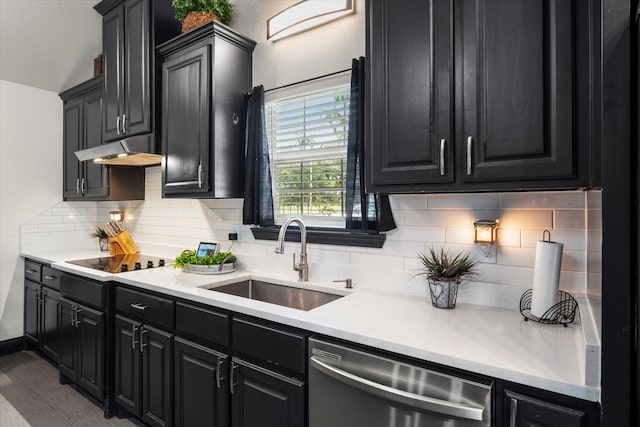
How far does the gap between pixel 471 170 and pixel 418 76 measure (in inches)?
17.5

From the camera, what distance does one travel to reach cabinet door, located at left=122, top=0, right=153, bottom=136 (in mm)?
2721

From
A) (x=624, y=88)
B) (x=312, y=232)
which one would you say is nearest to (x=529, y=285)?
(x=624, y=88)

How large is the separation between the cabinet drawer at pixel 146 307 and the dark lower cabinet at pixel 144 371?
53mm

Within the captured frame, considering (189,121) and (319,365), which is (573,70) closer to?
(319,365)

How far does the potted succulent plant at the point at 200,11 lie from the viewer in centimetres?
251

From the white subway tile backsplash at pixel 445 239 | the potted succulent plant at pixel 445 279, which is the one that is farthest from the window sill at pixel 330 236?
the potted succulent plant at pixel 445 279

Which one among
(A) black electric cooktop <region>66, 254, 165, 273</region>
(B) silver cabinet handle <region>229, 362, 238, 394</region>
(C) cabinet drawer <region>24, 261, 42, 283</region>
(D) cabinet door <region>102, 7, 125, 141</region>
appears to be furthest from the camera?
(C) cabinet drawer <region>24, 261, 42, 283</region>

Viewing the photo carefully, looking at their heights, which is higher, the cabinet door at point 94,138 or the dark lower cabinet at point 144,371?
the cabinet door at point 94,138

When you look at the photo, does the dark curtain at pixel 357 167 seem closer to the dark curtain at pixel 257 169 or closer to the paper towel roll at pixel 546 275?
the dark curtain at pixel 257 169

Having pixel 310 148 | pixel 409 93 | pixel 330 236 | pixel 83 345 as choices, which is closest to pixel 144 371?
pixel 83 345

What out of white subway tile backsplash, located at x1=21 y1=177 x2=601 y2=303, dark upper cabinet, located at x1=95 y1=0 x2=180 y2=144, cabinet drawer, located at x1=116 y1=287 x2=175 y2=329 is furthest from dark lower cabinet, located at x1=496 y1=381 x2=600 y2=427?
dark upper cabinet, located at x1=95 y1=0 x2=180 y2=144

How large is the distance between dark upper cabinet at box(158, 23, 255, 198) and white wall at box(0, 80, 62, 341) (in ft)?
6.66

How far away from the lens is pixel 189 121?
2.47m

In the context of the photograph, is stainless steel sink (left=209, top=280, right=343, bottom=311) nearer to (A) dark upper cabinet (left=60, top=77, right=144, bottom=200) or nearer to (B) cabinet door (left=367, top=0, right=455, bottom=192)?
(B) cabinet door (left=367, top=0, right=455, bottom=192)
